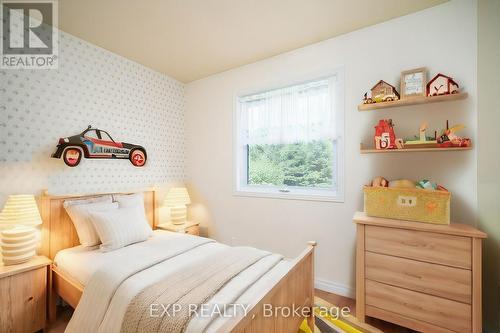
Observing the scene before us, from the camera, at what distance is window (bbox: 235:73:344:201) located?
2443mm

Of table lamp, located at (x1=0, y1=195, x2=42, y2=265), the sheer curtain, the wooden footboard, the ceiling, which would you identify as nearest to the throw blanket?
the wooden footboard

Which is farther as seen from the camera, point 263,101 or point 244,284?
point 263,101

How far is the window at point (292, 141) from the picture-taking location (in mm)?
2443

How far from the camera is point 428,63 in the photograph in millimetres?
1945

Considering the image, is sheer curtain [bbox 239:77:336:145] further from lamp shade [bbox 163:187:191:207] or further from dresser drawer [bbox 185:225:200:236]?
dresser drawer [bbox 185:225:200:236]

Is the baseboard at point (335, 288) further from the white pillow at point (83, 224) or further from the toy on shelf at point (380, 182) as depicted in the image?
the white pillow at point (83, 224)

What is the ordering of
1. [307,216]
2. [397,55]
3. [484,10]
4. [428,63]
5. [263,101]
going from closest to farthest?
[484,10], [428,63], [397,55], [307,216], [263,101]

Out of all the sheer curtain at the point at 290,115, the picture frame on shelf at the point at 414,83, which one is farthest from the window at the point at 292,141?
the picture frame on shelf at the point at 414,83

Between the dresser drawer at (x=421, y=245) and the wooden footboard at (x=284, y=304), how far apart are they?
541mm

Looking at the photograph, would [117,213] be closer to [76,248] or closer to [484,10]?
[76,248]

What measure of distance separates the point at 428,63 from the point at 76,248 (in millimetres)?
3573

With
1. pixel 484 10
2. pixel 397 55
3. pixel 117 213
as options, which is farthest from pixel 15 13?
pixel 484 10

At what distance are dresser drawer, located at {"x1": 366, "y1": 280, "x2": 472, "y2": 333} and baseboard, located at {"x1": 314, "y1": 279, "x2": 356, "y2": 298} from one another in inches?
18.0

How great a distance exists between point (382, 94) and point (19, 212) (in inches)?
125
